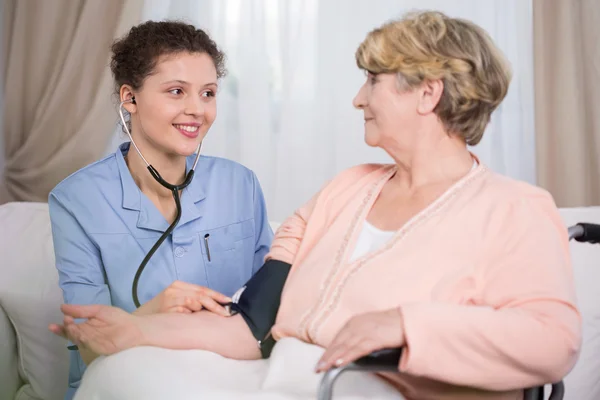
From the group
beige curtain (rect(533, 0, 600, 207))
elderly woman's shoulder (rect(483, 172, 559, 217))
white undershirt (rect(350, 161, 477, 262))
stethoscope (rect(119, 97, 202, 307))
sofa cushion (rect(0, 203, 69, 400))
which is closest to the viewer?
elderly woman's shoulder (rect(483, 172, 559, 217))

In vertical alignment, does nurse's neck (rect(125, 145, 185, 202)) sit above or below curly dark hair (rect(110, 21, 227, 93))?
below

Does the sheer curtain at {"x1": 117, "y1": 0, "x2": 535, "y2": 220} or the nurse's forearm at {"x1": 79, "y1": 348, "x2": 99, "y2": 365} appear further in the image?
the sheer curtain at {"x1": 117, "y1": 0, "x2": 535, "y2": 220}

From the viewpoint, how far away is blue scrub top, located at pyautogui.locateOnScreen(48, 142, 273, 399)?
1451mm

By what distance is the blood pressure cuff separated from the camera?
1.22 m

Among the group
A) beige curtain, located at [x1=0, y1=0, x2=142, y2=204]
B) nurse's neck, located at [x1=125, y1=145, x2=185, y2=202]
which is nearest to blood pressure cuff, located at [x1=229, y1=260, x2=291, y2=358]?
nurse's neck, located at [x1=125, y1=145, x2=185, y2=202]

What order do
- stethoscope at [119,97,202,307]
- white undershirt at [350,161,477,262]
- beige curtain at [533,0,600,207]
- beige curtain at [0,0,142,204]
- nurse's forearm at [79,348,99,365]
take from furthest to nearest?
beige curtain at [0,0,142,204] < beige curtain at [533,0,600,207] < stethoscope at [119,97,202,307] < nurse's forearm at [79,348,99,365] < white undershirt at [350,161,477,262]

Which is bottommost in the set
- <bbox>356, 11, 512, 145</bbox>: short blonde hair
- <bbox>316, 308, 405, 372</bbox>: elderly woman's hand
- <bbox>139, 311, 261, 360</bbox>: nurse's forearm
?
<bbox>139, 311, 261, 360</bbox>: nurse's forearm

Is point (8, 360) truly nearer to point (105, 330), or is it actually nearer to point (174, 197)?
point (174, 197)

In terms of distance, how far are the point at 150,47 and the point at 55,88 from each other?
3.43 ft

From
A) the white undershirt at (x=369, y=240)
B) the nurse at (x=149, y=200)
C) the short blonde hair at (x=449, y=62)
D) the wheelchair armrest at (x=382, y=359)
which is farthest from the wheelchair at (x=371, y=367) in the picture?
the nurse at (x=149, y=200)

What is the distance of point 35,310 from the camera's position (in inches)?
71.7

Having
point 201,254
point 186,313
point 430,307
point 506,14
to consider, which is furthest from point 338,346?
point 506,14

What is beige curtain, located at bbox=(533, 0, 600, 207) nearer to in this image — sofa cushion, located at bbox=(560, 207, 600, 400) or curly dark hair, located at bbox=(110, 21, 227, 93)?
sofa cushion, located at bbox=(560, 207, 600, 400)

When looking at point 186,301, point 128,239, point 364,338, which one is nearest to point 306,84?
point 128,239
